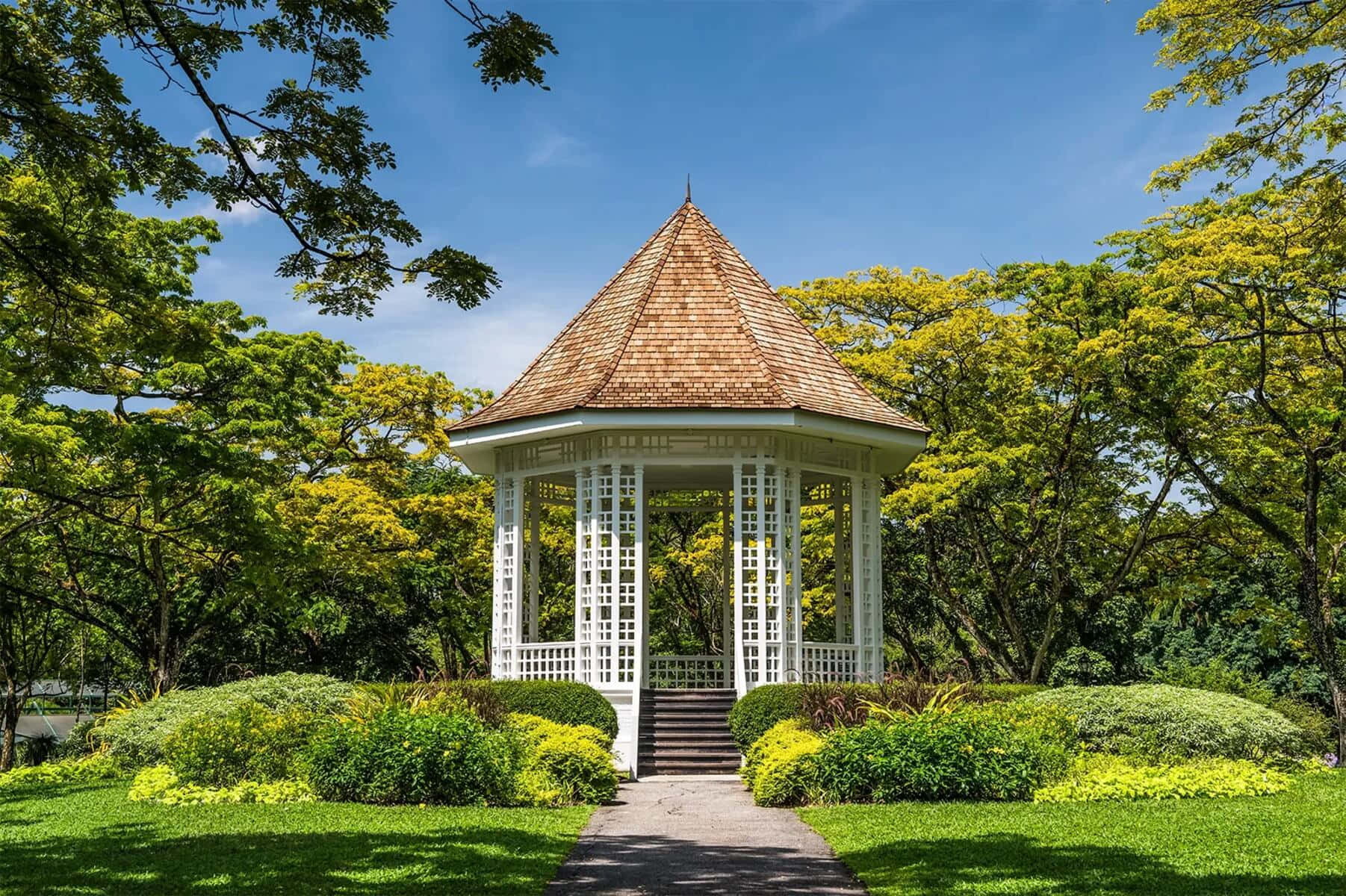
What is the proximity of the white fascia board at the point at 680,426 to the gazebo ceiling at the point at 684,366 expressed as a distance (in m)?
0.02

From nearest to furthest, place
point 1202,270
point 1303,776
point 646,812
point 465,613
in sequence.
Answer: point 646,812, point 1303,776, point 1202,270, point 465,613

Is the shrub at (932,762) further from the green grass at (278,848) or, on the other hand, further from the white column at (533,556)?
the white column at (533,556)

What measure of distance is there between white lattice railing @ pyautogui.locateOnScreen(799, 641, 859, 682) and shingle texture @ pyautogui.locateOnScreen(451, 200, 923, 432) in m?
3.53

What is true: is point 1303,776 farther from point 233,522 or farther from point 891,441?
point 233,522

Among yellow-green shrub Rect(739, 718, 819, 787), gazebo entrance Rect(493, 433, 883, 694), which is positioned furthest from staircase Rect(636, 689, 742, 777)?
A: yellow-green shrub Rect(739, 718, 819, 787)

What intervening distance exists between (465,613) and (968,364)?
45.1 feet

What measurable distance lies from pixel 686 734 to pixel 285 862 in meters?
8.91

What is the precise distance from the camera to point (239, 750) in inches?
539

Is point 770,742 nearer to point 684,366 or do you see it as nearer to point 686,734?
point 686,734

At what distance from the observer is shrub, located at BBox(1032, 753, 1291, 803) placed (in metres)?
12.9

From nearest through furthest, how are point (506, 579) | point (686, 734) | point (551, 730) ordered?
point (551, 730) → point (686, 734) → point (506, 579)

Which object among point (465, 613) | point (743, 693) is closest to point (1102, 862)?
point (743, 693)

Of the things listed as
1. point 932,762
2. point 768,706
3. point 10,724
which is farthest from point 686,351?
point 10,724

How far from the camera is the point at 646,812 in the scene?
41.3 ft
